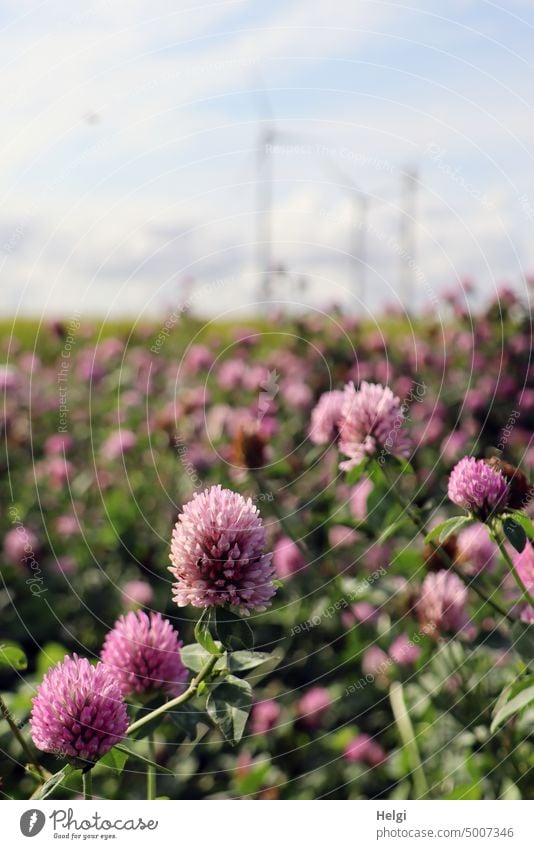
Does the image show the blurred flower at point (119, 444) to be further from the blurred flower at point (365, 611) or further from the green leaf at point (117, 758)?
the green leaf at point (117, 758)

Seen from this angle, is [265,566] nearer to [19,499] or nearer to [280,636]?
[280,636]

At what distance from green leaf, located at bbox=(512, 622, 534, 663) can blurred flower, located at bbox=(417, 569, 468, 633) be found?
0.37 m

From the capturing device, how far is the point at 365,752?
2.21m

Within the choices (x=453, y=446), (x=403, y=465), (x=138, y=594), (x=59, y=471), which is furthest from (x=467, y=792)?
(x=59, y=471)

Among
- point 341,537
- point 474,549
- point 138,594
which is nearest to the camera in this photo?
point 474,549

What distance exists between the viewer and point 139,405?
13.5ft

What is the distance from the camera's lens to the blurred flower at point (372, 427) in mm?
1457

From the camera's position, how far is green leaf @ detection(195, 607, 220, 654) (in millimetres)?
960

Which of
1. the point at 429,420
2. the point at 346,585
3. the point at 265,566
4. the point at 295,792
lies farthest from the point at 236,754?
the point at 265,566

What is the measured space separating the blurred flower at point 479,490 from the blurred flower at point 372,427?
0.29 meters

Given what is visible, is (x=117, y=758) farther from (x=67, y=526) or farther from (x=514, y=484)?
(x=67, y=526)

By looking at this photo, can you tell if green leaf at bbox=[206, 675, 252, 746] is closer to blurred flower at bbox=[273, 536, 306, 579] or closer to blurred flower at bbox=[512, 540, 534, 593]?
blurred flower at bbox=[512, 540, 534, 593]

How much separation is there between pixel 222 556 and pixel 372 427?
544 millimetres

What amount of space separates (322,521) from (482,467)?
1.00m
